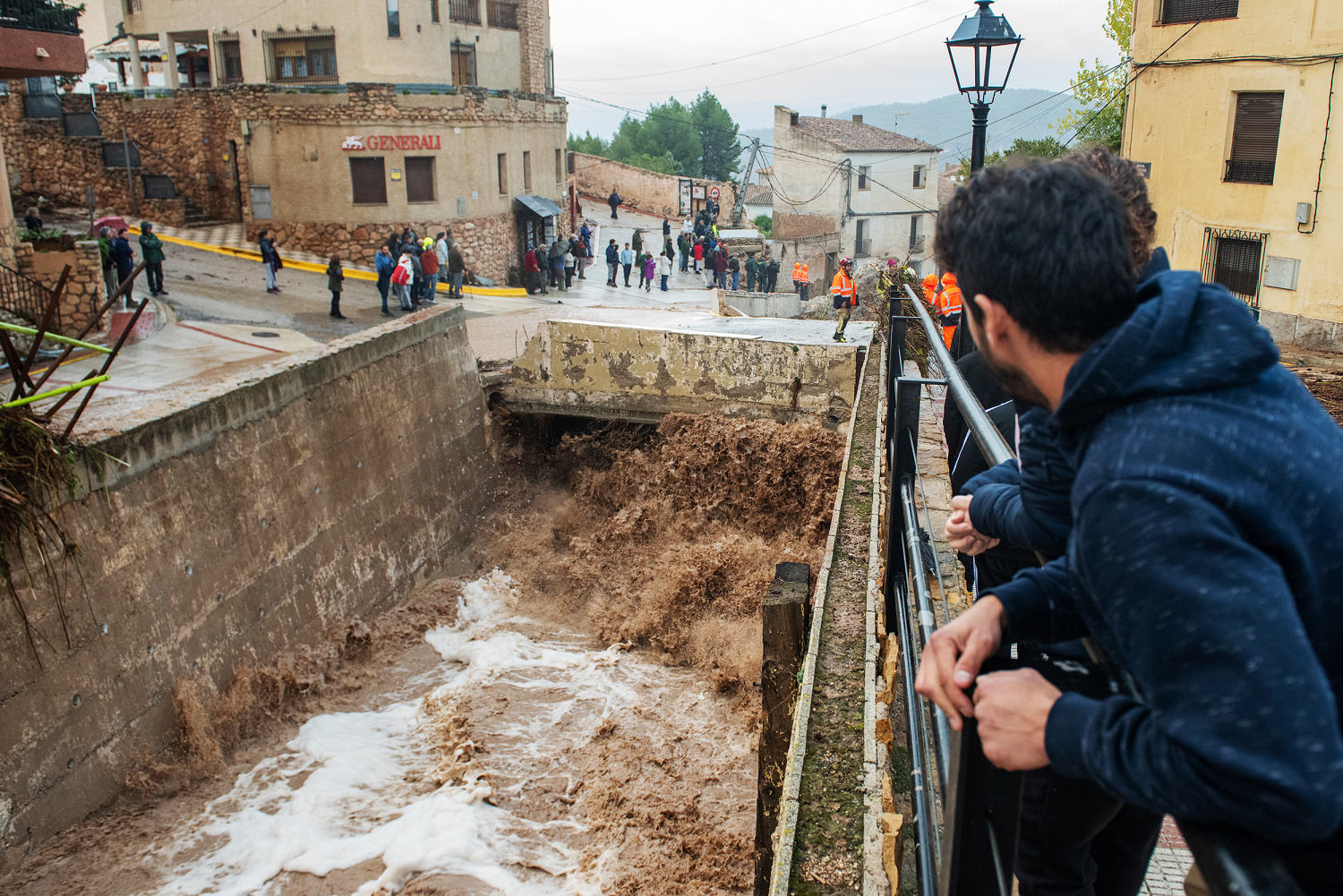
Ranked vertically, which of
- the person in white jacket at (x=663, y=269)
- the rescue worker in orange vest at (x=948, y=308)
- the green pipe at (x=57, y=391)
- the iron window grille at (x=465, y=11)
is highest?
the iron window grille at (x=465, y=11)

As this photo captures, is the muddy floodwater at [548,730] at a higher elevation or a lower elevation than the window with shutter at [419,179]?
lower

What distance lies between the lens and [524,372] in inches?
599

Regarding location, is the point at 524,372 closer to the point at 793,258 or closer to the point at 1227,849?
the point at 1227,849

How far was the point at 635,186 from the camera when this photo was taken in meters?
47.5

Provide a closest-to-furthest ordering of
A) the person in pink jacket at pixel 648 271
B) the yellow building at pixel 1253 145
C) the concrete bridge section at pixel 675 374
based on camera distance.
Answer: the concrete bridge section at pixel 675 374 < the yellow building at pixel 1253 145 < the person in pink jacket at pixel 648 271

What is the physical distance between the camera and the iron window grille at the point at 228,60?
87.4 ft

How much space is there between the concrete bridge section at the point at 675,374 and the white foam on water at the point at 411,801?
453 cm

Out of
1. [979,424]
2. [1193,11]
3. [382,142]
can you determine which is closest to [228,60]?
[382,142]

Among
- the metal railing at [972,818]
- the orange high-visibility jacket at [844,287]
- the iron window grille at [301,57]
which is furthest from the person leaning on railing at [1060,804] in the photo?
the iron window grille at [301,57]

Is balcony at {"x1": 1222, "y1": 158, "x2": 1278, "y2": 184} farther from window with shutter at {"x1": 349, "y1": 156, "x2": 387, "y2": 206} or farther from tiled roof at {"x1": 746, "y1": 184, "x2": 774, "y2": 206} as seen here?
tiled roof at {"x1": 746, "y1": 184, "x2": 774, "y2": 206}

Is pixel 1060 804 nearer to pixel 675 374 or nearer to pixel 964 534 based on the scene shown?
pixel 964 534

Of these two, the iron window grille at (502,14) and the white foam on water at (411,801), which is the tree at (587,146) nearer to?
the iron window grille at (502,14)

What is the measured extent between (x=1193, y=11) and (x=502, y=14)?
18.8 metres

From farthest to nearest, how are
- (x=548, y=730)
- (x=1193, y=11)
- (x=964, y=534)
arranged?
(x=1193, y=11)
(x=548, y=730)
(x=964, y=534)
